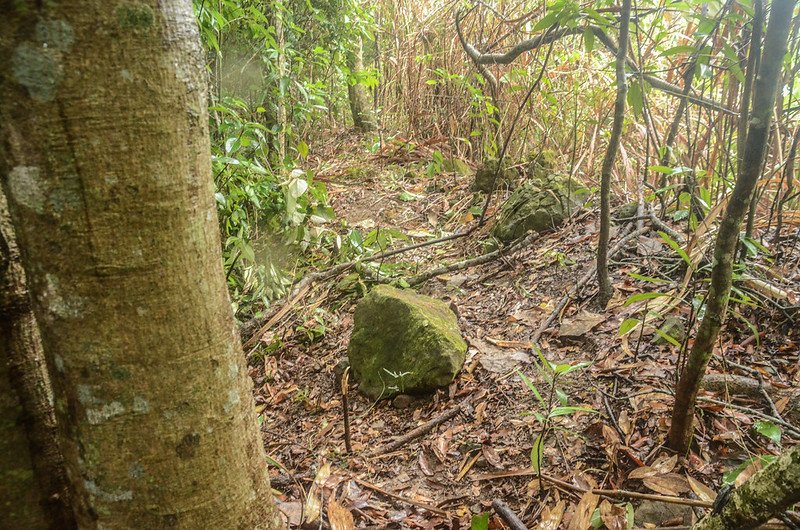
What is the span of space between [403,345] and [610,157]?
132cm

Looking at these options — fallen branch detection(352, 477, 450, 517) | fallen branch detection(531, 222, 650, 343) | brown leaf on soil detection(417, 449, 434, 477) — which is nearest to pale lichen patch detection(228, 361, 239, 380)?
fallen branch detection(352, 477, 450, 517)

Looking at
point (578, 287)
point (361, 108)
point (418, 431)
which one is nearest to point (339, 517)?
point (418, 431)

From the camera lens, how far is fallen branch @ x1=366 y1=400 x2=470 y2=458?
7.00ft

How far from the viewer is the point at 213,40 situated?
2.88 metres

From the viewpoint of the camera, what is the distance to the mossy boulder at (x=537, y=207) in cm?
350

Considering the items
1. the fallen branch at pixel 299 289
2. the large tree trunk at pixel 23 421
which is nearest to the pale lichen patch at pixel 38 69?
the large tree trunk at pixel 23 421

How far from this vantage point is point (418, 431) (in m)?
2.17

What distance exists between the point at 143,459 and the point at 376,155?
5531mm

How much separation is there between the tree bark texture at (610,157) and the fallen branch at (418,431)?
935 millimetres

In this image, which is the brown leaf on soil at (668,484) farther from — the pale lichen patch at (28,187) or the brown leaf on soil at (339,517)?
the pale lichen patch at (28,187)

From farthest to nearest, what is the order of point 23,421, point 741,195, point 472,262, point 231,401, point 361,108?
point 361,108
point 472,262
point 741,195
point 23,421
point 231,401

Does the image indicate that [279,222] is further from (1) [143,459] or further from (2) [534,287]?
(1) [143,459]

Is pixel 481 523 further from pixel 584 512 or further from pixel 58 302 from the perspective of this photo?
pixel 58 302

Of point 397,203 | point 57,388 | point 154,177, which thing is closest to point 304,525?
point 57,388
